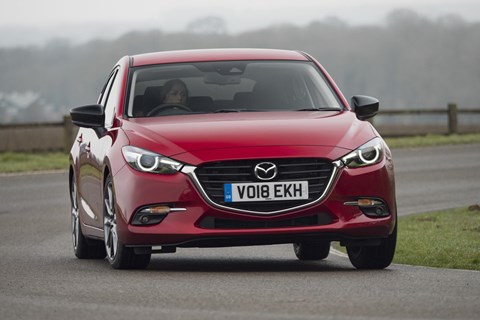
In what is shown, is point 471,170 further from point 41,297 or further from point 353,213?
point 41,297

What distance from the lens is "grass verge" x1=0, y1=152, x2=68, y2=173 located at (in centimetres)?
3169

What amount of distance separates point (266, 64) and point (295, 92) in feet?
1.46

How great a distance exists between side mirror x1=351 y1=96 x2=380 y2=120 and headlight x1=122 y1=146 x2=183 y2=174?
1785 mm

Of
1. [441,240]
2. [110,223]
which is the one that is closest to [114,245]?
[110,223]

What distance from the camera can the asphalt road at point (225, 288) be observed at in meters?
8.24

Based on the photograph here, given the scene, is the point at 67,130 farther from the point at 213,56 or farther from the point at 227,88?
the point at 227,88

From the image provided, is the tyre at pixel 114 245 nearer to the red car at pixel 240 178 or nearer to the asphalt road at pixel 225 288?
the red car at pixel 240 178

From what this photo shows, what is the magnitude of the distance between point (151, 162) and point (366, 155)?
5.02 ft

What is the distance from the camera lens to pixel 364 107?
1166 cm

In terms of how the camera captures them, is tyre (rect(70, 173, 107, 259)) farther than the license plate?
Yes

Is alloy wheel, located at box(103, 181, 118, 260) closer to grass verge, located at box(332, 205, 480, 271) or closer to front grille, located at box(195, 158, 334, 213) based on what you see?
front grille, located at box(195, 158, 334, 213)

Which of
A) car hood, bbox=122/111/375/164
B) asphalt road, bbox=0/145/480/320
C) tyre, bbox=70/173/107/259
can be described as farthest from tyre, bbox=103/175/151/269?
tyre, bbox=70/173/107/259

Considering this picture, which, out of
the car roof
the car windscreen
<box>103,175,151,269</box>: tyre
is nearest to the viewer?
<box>103,175,151,269</box>: tyre

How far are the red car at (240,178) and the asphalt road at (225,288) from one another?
0.90 feet
